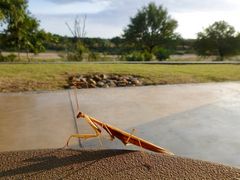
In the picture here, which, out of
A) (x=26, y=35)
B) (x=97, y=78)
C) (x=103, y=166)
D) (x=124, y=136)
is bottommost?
(x=103, y=166)

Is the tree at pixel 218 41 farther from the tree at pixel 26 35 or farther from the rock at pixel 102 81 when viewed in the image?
the rock at pixel 102 81

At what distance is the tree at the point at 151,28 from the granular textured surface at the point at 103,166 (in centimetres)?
3913

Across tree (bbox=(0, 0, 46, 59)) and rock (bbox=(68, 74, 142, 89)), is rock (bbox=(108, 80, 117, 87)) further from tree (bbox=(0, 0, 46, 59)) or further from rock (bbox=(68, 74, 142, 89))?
tree (bbox=(0, 0, 46, 59))

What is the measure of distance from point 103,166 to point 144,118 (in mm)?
1989

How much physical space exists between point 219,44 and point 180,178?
39702mm

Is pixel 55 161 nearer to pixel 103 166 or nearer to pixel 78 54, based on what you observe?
pixel 103 166

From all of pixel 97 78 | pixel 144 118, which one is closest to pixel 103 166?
pixel 144 118

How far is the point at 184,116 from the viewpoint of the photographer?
549 cm

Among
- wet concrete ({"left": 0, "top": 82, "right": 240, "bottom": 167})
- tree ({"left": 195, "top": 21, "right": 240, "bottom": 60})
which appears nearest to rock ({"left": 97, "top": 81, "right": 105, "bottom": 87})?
wet concrete ({"left": 0, "top": 82, "right": 240, "bottom": 167})

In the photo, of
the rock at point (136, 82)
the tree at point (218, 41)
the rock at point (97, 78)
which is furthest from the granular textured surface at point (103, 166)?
the tree at point (218, 41)

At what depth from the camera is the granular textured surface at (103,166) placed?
3.29m

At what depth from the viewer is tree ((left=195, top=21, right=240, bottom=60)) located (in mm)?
40688

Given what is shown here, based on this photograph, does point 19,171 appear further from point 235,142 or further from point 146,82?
point 146,82

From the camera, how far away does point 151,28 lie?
43000mm
